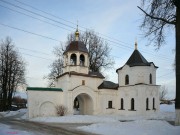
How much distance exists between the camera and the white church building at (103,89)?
29578mm

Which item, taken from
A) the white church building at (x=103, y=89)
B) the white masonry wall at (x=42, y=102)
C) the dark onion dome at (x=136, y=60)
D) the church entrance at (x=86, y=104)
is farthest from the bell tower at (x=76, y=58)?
the dark onion dome at (x=136, y=60)

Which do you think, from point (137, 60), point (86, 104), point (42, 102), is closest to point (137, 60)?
point (137, 60)

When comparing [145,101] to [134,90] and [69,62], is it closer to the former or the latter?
[134,90]

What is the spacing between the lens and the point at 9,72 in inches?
1567

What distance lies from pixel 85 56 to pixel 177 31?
1754 cm

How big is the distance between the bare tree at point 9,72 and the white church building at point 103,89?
1109 cm

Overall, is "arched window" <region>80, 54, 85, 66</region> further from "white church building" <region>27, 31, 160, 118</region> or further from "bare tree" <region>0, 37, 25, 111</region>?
"bare tree" <region>0, 37, 25, 111</region>

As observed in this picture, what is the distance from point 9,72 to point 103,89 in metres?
16.3

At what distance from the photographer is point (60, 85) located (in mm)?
31531

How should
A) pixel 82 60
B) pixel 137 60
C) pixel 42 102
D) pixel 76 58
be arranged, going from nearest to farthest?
pixel 42 102 < pixel 76 58 < pixel 137 60 < pixel 82 60

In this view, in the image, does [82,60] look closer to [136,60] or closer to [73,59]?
[73,59]

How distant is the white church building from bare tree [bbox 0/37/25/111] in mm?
11086

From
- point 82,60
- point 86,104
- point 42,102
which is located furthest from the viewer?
point 82,60

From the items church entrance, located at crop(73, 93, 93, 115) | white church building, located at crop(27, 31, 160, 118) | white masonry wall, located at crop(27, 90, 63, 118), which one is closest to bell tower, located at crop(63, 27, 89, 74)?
white church building, located at crop(27, 31, 160, 118)
